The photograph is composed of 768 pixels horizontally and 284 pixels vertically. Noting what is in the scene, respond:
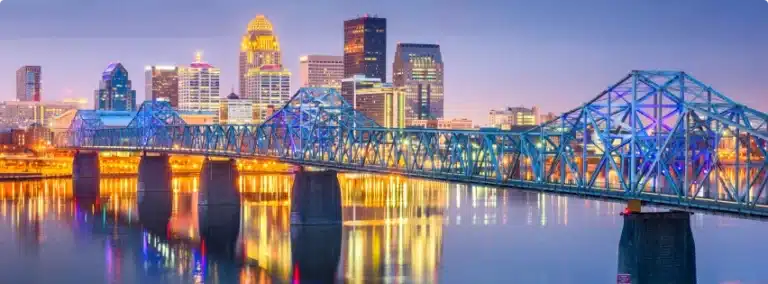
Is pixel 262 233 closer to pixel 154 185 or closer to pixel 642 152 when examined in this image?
pixel 642 152

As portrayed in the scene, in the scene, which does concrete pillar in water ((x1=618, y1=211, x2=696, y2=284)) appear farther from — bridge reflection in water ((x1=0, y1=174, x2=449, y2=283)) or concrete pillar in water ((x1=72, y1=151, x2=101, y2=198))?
concrete pillar in water ((x1=72, y1=151, x2=101, y2=198))

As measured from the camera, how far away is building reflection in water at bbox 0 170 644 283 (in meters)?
79.2

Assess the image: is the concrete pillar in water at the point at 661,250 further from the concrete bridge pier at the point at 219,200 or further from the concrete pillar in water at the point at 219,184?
the concrete pillar in water at the point at 219,184

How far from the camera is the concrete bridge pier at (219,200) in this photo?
10525 cm

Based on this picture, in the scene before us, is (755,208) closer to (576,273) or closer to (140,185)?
(576,273)

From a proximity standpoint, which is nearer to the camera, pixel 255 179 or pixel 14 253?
pixel 14 253

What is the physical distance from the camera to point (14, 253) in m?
88.4

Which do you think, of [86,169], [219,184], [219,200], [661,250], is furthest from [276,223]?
[86,169]

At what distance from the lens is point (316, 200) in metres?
99.8

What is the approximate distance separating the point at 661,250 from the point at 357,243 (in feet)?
113

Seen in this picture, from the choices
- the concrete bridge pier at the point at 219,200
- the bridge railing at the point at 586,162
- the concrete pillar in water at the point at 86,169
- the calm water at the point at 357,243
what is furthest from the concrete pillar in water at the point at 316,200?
the concrete pillar in water at the point at 86,169

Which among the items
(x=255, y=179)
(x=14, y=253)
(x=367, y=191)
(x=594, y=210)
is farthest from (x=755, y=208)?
(x=255, y=179)

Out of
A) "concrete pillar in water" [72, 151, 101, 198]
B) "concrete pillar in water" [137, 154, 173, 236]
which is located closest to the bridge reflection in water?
"concrete pillar in water" [137, 154, 173, 236]

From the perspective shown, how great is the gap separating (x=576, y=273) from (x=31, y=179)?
131408mm
